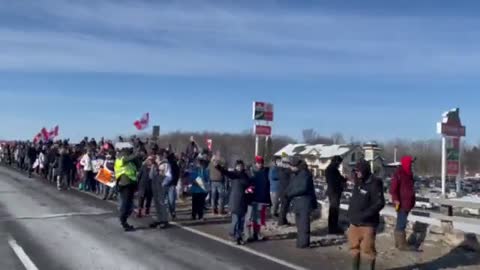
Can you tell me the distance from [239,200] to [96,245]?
116 inches

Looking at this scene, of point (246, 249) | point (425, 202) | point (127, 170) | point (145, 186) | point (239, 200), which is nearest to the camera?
point (246, 249)

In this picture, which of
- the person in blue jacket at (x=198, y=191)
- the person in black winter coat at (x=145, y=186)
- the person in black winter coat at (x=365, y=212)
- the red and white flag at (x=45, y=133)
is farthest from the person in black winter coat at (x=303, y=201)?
the red and white flag at (x=45, y=133)

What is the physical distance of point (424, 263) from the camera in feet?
37.0

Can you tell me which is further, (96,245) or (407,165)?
(407,165)

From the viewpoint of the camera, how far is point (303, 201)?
1289 cm

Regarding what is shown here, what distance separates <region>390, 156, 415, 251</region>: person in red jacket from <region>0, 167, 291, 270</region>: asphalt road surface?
9.90 ft

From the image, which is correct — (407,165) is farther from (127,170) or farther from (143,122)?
(143,122)

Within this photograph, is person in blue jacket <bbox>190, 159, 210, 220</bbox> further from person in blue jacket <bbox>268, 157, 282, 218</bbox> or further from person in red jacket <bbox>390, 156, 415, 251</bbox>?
person in red jacket <bbox>390, 156, 415, 251</bbox>

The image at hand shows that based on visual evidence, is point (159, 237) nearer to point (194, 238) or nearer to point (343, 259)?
point (194, 238)

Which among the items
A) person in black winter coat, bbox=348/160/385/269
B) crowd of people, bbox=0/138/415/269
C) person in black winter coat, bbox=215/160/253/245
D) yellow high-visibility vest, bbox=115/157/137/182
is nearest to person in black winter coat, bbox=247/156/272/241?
crowd of people, bbox=0/138/415/269

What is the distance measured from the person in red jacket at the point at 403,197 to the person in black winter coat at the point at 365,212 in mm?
3087

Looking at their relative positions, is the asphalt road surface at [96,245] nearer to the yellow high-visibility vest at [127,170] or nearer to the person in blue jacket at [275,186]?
the yellow high-visibility vest at [127,170]

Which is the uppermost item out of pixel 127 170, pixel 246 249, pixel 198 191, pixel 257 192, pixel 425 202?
pixel 127 170

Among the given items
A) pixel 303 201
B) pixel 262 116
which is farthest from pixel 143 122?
pixel 303 201
